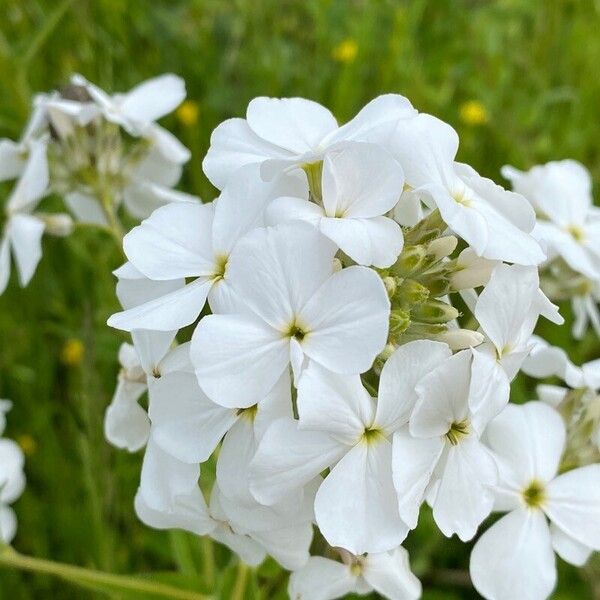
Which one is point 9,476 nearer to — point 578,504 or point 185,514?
point 185,514

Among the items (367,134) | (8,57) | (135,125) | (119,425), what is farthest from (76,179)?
(367,134)

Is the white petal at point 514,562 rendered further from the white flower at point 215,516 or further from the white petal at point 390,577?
the white flower at point 215,516

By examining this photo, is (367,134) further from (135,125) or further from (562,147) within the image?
(562,147)

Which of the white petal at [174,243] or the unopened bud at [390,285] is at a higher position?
the unopened bud at [390,285]

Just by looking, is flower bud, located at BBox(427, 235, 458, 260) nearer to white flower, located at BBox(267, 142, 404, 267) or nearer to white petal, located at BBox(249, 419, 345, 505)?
white flower, located at BBox(267, 142, 404, 267)

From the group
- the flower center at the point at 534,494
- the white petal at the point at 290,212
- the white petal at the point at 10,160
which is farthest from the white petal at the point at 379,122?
the white petal at the point at 10,160

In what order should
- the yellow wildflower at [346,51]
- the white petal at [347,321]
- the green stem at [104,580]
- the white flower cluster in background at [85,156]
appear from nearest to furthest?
1. the white petal at [347,321]
2. the green stem at [104,580]
3. the white flower cluster in background at [85,156]
4. the yellow wildflower at [346,51]

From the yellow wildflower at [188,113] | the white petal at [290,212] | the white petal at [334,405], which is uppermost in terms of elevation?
the white petal at [290,212]
